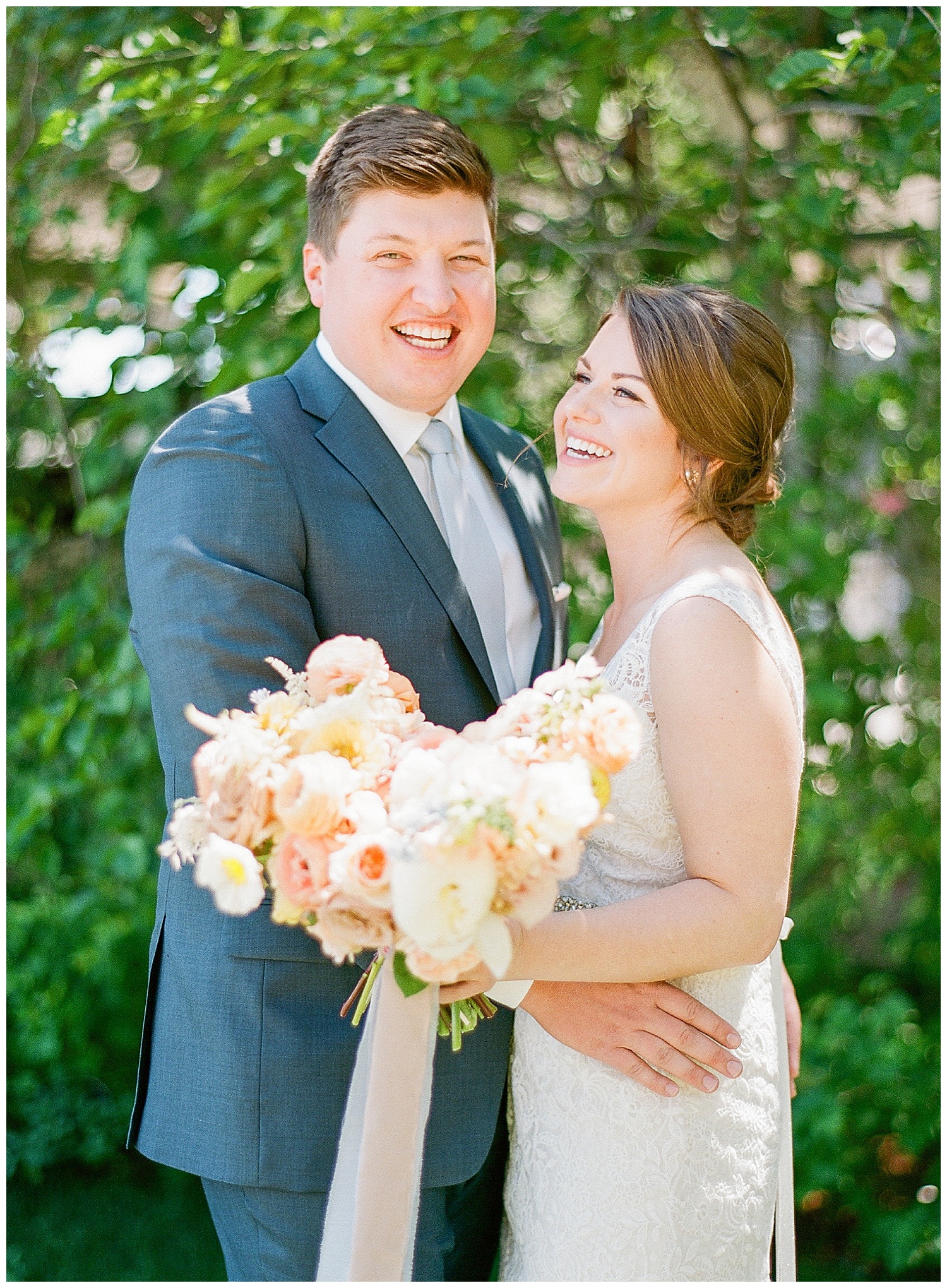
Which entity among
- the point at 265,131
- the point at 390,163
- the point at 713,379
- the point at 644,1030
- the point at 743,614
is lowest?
the point at 644,1030

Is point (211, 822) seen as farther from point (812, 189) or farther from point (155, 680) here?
point (812, 189)

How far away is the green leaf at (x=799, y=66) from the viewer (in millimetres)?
2580

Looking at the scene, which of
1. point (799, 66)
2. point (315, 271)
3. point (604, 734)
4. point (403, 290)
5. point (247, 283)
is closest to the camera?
point (604, 734)

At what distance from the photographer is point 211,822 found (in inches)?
54.0

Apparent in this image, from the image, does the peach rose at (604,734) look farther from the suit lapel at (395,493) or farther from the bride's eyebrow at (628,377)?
the bride's eyebrow at (628,377)

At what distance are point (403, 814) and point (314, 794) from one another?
10 centimetres

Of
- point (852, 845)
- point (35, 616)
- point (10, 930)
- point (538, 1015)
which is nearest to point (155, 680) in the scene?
point (538, 1015)

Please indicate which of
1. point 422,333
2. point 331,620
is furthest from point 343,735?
point 422,333

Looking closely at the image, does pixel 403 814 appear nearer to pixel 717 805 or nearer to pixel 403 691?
pixel 403 691

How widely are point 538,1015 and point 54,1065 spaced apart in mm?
2837

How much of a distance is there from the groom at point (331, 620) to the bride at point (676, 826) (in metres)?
0.11

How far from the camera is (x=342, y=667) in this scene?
1.47 metres

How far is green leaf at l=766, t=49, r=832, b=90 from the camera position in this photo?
258 cm

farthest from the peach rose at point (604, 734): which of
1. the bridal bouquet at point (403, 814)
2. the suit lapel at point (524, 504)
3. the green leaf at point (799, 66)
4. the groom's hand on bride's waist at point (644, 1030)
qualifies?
the green leaf at point (799, 66)
